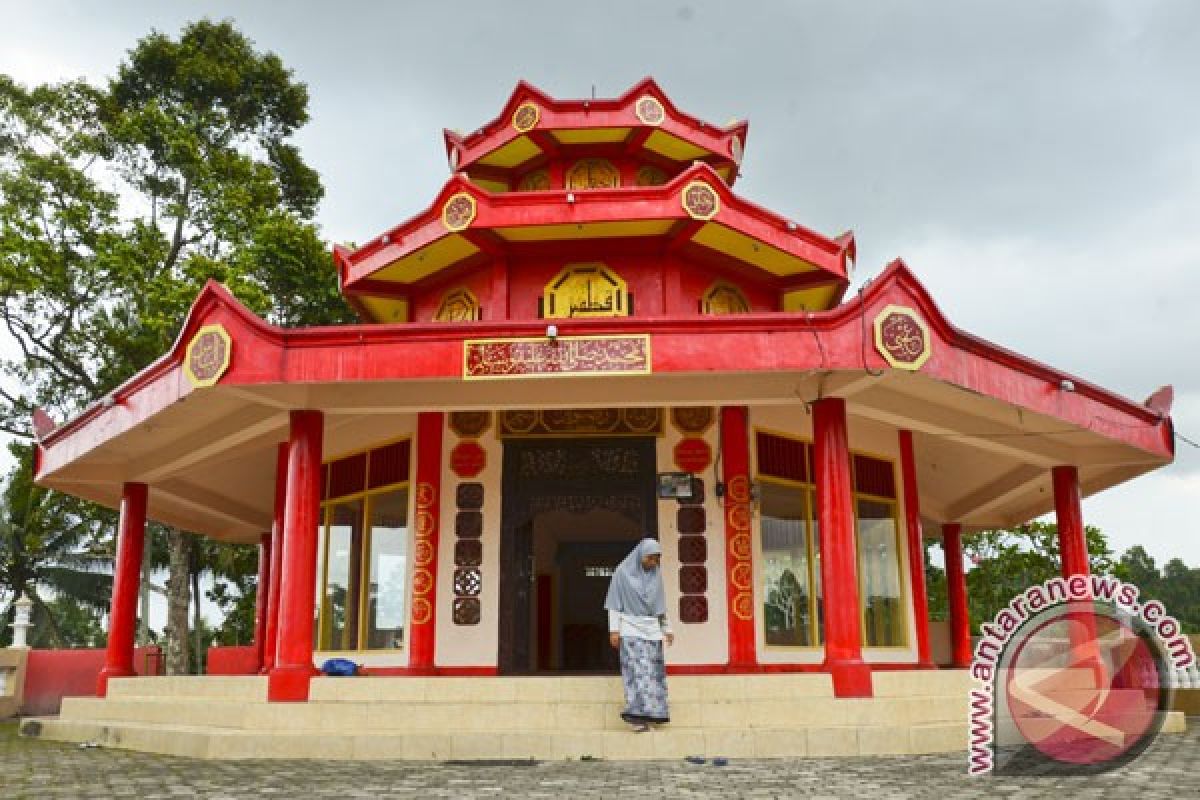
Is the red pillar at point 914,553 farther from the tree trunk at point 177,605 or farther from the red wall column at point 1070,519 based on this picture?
the tree trunk at point 177,605

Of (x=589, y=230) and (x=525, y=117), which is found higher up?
(x=525, y=117)

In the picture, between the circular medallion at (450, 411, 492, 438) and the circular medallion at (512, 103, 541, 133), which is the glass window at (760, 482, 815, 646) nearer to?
the circular medallion at (450, 411, 492, 438)

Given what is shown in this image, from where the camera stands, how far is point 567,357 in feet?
28.6

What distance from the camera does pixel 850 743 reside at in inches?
294

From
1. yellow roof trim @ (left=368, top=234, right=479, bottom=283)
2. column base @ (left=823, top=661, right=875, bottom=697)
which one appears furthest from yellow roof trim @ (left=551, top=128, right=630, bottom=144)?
column base @ (left=823, top=661, right=875, bottom=697)

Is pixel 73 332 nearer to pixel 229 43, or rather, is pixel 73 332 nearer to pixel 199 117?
pixel 199 117

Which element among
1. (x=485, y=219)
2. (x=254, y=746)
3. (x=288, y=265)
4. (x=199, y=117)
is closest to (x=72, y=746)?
(x=254, y=746)

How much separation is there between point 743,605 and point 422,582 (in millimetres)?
3592

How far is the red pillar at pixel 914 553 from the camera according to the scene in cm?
1171

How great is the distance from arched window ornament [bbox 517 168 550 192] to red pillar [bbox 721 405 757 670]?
5026 millimetres

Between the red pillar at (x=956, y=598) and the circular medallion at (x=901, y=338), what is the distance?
324 inches

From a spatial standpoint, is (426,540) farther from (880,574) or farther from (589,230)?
(880,574)

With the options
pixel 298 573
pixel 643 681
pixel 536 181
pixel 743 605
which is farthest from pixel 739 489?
pixel 536 181

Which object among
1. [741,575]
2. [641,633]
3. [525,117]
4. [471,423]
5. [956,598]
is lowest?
[641,633]
